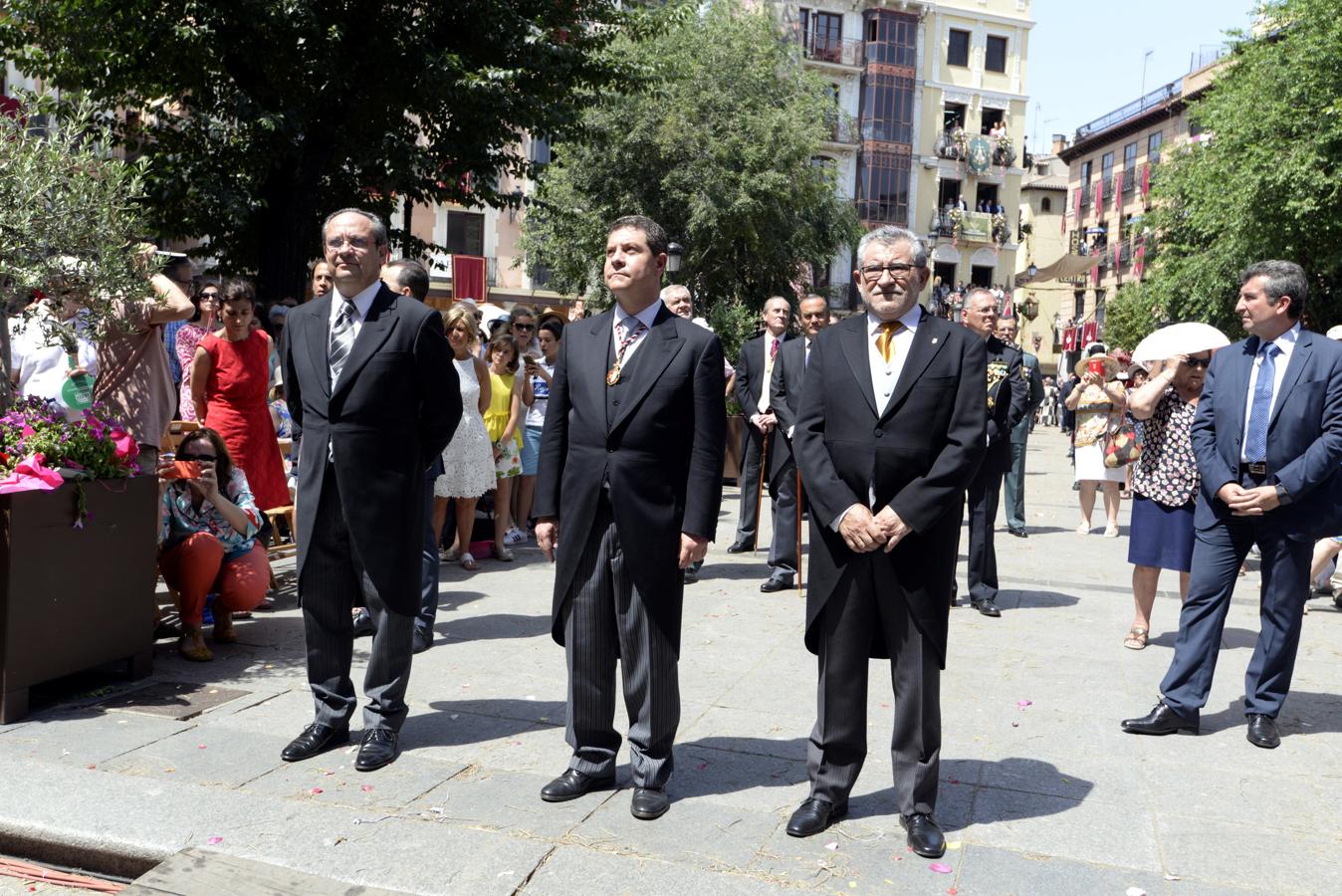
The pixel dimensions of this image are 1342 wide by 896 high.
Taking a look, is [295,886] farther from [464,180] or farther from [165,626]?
[464,180]

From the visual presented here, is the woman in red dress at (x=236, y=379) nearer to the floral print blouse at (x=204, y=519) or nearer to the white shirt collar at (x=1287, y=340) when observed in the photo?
the floral print blouse at (x=204, y=519)

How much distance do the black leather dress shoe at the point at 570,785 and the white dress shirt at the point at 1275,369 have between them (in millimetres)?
3218

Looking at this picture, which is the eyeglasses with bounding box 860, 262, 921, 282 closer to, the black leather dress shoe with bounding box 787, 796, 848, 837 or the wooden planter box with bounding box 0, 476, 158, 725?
the black leather dress shoe with bounding box 787, 796, 848, 837

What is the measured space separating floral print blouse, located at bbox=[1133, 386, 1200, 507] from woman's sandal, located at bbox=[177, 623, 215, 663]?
504 cm

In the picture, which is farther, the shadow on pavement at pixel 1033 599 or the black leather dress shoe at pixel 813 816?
the shadow on pavement at pixel 1033 599

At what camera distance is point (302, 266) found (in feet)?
52.3

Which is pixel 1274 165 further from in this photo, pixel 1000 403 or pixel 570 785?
pixel 570 785

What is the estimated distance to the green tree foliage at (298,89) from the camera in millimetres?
13828

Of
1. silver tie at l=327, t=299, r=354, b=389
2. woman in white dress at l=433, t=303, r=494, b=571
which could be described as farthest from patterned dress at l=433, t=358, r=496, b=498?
silver tie at l=327, t=299, r=354, b=389

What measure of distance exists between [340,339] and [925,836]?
111 inches

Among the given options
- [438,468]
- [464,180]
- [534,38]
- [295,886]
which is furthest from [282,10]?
[295,886]

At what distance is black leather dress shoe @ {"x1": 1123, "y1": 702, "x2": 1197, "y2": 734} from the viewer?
17.5ft

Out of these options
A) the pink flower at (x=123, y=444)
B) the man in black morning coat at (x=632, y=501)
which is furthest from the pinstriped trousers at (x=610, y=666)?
the pink flower at (x=123, y=444)

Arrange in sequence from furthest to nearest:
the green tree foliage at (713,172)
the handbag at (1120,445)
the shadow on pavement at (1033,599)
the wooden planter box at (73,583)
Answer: the green tree foliage at (713,172) < the handbag at (1120,445) < the shadow on pavement at (1033,599) < the wooden planter box at (73,583)
